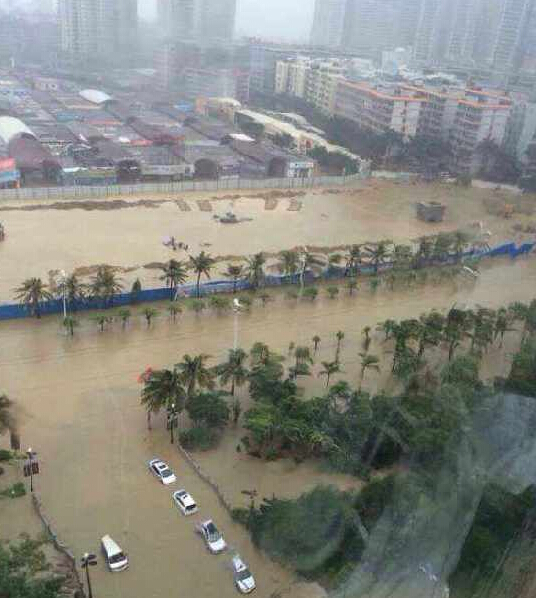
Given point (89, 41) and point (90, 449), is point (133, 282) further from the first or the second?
point (89, 41)

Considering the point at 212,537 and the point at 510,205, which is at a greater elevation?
the point at 212,537

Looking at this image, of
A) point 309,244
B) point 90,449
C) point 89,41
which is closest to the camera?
point 90,449

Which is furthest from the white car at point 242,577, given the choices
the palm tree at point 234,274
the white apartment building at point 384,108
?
the white apartment building at point 384,108

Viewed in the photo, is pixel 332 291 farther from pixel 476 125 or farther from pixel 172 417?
pixel 476 125

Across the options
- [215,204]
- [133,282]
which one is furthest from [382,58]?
[133,282]

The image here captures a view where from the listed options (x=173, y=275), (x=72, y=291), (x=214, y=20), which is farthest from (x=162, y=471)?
Answer: (x=214, y=20)

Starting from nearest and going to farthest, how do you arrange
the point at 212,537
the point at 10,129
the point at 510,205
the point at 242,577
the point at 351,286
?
the point at 242,577, the point at 212,537, the point at 351,286, the point at 510,205, the point at 10,129

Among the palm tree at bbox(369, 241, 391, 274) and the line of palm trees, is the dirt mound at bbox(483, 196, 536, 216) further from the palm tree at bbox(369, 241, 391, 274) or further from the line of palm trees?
the palm tree at bbox(369, 241, 391, 274)
